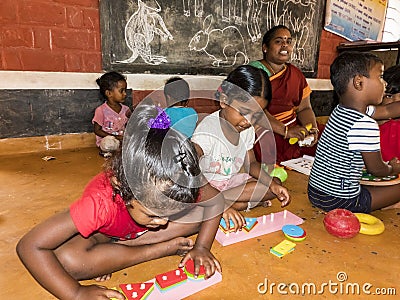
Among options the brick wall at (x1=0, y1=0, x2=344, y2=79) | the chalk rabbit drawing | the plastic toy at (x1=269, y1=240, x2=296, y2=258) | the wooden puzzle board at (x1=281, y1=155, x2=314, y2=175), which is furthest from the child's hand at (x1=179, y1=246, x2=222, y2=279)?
the chalk rabbit drawing

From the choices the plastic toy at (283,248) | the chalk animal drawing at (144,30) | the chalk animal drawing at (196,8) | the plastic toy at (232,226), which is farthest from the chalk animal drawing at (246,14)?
the plastic toy at (283,248)

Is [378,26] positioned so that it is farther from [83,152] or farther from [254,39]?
[83,152]

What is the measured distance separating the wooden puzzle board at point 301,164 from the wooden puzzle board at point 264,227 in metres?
0.61

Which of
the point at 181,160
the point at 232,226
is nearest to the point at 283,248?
the point at 232,226

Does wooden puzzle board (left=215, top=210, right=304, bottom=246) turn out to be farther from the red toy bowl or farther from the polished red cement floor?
the red toy bowl

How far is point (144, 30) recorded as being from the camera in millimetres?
2314

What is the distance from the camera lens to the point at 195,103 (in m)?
2.68

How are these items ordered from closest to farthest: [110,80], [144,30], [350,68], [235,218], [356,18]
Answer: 1. [235,218]
2. [350,68]
3. [110,80]
4. [144,30]
5. [356,18]

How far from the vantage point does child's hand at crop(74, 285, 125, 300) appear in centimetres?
68

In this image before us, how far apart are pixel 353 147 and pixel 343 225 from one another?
0.27m

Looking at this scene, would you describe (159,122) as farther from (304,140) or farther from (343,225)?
(304,140)

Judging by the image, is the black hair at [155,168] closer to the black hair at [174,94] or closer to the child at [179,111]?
the child at [179,111]

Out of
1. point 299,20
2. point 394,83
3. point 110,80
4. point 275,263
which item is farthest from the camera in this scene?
point 299,20

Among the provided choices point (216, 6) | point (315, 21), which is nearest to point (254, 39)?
point (216, 6)
